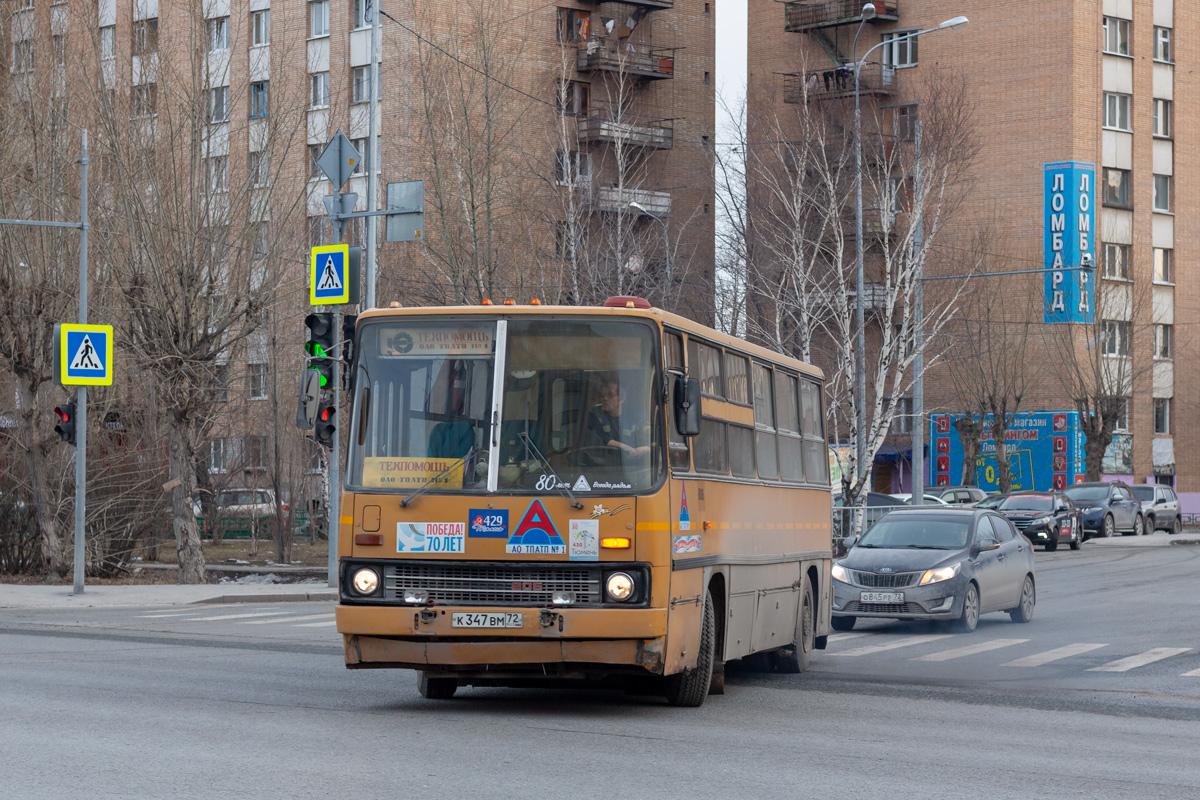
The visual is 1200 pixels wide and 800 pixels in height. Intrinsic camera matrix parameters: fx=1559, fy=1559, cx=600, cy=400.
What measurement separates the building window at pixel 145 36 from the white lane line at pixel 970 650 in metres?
18.8

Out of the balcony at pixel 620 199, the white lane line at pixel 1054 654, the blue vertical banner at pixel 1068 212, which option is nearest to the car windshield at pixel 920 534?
the white lane line at pixel 1054 654

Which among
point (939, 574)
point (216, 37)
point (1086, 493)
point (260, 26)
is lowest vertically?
point (939, 574)

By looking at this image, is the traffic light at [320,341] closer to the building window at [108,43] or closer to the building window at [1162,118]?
the building window at [108,43]

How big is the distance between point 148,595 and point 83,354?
151 inches

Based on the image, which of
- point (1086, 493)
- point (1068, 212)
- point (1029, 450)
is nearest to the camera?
point (1086, 493)

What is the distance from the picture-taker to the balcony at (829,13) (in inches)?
2430

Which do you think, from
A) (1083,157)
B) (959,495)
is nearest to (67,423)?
(959,495)

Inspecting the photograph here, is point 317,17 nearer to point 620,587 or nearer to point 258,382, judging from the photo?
point 258,382

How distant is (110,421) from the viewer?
30.6m

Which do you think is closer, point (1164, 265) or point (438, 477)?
point (438, 477)

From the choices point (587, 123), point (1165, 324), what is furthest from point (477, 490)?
point (1165, 324)

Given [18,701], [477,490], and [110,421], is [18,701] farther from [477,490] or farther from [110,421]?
[110,421]

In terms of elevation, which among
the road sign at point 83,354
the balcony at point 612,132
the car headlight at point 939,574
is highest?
the balcony at point 612,132

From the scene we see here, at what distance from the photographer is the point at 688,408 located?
10633 mm
